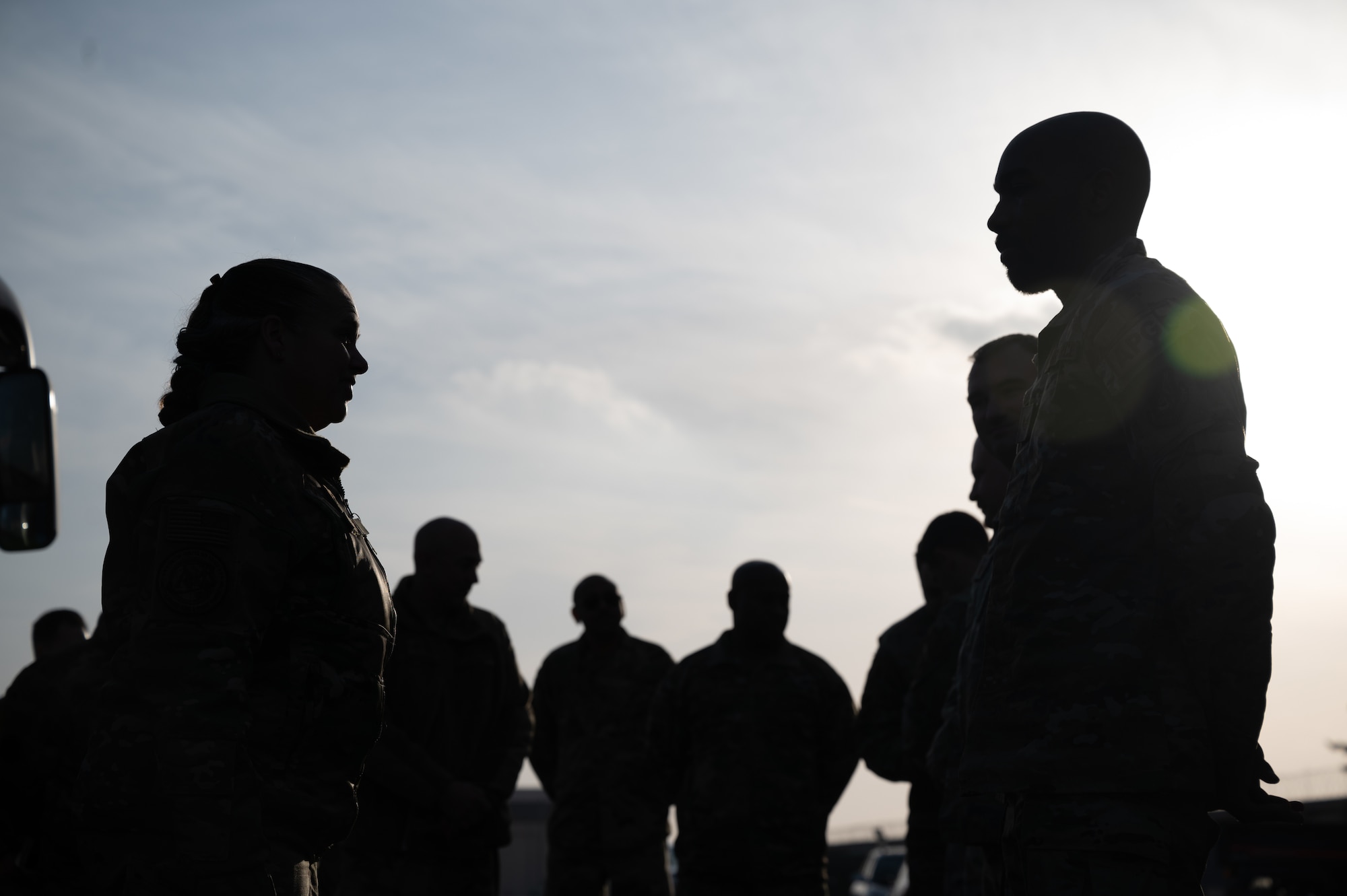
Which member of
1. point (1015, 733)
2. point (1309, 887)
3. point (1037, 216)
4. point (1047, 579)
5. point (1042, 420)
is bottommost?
point (1309, 887)

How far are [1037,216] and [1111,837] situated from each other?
58.7 inches

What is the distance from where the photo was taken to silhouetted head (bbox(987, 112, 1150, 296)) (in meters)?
3.18

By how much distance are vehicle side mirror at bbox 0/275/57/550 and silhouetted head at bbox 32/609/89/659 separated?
12.3 ft

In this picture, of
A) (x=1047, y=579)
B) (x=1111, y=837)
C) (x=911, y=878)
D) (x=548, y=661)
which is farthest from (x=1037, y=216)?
(x=548, y=661)

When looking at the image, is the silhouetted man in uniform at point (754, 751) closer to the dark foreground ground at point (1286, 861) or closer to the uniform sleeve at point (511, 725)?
the uniform sleeve at point (511, 725)

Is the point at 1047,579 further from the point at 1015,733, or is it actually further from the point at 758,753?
the point at 758,753

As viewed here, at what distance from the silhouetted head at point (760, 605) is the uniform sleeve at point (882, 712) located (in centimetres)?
93

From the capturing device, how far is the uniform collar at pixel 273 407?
9.27 feet

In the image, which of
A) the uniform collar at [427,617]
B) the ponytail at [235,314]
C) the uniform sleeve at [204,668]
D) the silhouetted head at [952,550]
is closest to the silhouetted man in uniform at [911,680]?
the silhouetted head at [952,550]

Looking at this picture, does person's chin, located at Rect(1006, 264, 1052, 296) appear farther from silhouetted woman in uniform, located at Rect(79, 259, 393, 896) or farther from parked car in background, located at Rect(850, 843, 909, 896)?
parked car in background, located at Rect(850, 843, 909, 896)

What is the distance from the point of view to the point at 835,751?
820 cm

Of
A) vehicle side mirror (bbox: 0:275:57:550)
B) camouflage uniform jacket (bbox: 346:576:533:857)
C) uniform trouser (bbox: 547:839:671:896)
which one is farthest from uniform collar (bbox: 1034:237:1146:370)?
uniform trouser (bbox: 547:839:671:896)

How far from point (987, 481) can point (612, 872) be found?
209 inches

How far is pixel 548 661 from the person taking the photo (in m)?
10.6
